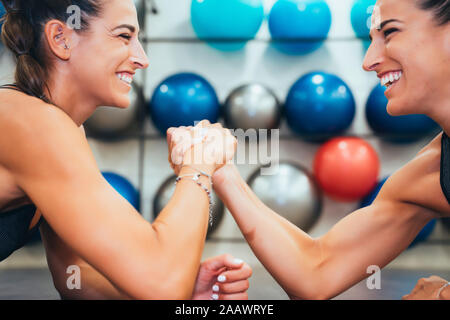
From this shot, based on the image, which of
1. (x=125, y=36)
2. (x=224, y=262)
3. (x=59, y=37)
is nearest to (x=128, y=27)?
(x=125, y=36)

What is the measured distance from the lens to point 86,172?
753mm

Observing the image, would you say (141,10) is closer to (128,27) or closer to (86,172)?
(128,27)

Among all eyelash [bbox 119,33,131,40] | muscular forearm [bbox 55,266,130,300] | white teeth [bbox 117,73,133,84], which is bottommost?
muscular forearm [bbox 55,266,130,300]

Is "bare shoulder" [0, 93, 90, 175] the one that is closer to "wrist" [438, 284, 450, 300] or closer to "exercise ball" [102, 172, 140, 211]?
"wrist" [438, 284, 450, 300]

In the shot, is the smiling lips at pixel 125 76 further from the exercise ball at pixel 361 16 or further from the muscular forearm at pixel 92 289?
the exercise ball at pixel 361 16

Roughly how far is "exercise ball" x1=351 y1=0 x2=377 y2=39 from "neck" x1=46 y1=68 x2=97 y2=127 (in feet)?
6.76

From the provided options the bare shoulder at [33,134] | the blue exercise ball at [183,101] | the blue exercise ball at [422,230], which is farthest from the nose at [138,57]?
the blue exercise ball at [422,230]

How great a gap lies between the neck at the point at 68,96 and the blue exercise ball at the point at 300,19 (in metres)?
1.84

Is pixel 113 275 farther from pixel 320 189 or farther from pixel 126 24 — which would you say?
pixel 320 189

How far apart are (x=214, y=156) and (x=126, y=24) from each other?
1.29 feet

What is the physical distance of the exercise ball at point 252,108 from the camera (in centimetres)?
247

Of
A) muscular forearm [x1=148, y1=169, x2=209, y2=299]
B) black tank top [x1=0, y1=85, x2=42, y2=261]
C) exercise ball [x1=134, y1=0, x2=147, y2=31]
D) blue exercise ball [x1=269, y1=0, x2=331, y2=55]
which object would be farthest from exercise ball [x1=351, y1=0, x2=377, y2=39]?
black tank top [x1=0, y1=85, x2=42, y2=261]

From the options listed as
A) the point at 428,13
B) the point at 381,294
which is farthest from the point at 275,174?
the point at 428,13

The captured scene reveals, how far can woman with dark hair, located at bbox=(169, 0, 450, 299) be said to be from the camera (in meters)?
0.98
